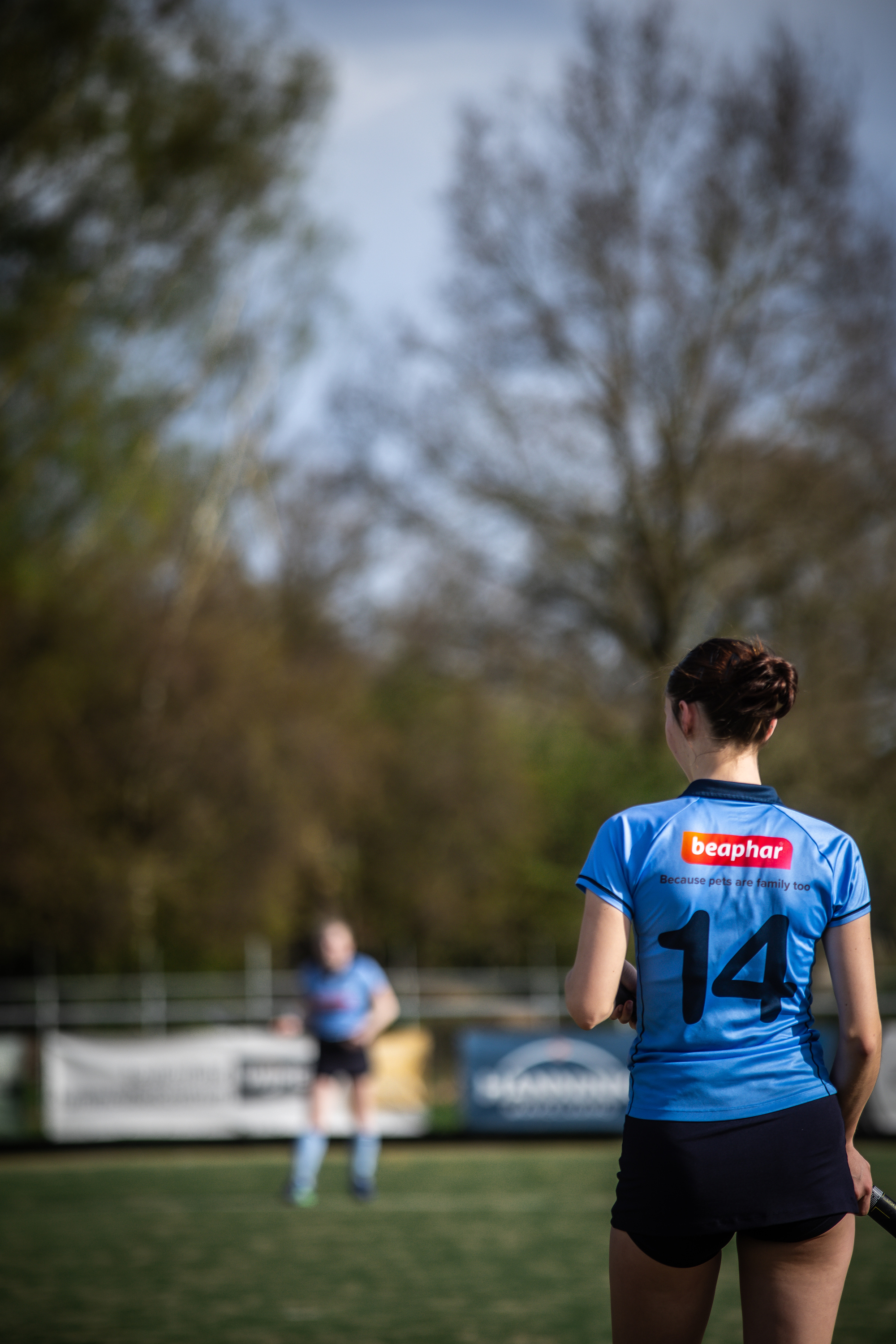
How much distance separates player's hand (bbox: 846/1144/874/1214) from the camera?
2.56 m

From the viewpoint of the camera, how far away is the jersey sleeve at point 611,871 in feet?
8.38

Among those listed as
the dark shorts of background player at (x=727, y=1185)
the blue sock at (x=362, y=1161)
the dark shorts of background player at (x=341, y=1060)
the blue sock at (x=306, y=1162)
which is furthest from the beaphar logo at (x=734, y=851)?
the dark shorts of background player at (x=341, y=1060)

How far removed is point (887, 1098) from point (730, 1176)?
12421 millimetres

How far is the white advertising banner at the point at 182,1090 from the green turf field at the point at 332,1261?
5.72ft

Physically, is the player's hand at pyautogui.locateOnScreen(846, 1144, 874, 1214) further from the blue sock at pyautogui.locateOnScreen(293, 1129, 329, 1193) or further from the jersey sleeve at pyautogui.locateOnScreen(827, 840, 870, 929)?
the blue sock at pyautogui.locateOnScreen(293, 1129, 329, 1193)

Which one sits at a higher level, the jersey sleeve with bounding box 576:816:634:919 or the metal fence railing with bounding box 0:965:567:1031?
the jersey sleeve with bounding box 576:816:634:919

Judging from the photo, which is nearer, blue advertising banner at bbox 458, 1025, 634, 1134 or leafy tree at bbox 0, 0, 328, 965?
blue advertising banner at bbox 458, 1025, 634, 1134

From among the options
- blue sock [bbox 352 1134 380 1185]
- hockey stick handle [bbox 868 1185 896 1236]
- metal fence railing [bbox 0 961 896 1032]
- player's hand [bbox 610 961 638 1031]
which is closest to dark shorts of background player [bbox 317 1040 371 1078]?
blue sock [bbox 352 1134 380 1185]

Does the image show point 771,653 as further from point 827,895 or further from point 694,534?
point 694,534

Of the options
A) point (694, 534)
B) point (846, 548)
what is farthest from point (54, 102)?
point (846, 548)

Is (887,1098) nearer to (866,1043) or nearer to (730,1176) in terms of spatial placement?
(866,1043)

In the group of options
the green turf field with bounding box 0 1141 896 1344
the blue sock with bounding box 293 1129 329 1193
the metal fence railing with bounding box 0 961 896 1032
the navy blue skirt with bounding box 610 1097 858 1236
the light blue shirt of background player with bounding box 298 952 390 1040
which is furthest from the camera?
the metal fence railing with bounding box 0 961 896 1032

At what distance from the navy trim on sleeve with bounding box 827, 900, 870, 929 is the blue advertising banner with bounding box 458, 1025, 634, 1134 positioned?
12.3 metres

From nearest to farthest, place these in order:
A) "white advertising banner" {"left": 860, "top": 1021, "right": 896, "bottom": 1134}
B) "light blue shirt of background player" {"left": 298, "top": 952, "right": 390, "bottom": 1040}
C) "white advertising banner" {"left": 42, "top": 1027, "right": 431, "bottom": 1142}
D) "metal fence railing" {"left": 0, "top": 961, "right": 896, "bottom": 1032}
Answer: "light blue shirt of background player" {"left": 298, "top": 952, "right": 390, "bottom": 1040}, "white advertising banner" {"left": 860, "top": 1021, "right": 896, "bottom": 1134}, "white advertising banner" {"left": 42, "top": 1027, "right": 431, "bottom": 1142}, "metal fence railing" {"left": 0, "top": 961, "right": 896, "bottom": 1032}
